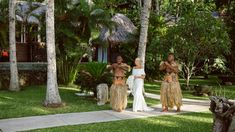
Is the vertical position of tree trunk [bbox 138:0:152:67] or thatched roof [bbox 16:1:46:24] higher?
thatched roof [bbox 16:1:46:24]

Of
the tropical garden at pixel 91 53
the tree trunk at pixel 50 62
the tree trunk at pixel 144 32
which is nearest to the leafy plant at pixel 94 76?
the tropical garden at pixel 91 53

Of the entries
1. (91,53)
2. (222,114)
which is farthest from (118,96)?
(91,53)

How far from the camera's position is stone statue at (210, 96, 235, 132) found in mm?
7730

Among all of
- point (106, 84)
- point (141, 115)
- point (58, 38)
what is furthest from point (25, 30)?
point (141, 115)

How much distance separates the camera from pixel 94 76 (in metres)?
14.6

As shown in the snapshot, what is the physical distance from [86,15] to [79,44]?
60.7 inches

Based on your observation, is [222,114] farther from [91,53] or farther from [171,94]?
[91,53]

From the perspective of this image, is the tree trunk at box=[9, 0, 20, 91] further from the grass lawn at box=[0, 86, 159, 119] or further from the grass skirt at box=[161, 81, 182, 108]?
the grass skirt at box=[161, 81, 182, 108]

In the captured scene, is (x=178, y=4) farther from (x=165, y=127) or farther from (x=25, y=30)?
(x=165, y=127)

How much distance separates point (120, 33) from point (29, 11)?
6109 mm

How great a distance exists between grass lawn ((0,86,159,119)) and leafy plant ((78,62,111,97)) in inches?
19.2

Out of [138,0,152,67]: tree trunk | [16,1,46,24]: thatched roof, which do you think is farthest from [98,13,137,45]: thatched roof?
[138,0,152,67]: tree trunk

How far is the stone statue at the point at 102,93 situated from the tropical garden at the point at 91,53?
1.10ft

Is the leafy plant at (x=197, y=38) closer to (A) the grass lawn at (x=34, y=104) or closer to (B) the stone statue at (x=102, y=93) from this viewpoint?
(A) the grass lawn at (x=34, y=104)
